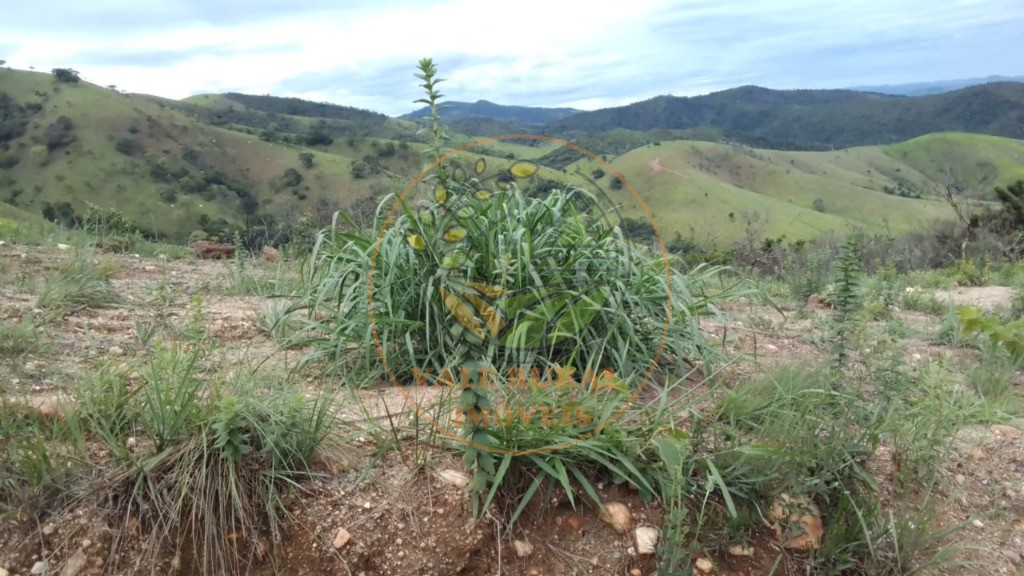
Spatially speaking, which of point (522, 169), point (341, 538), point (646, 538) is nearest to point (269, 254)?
point (522, 169)

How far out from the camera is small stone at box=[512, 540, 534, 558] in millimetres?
1834

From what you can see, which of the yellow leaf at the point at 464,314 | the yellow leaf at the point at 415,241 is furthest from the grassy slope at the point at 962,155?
the yellow leaf at the point at 464,314

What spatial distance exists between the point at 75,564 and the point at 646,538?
163cm

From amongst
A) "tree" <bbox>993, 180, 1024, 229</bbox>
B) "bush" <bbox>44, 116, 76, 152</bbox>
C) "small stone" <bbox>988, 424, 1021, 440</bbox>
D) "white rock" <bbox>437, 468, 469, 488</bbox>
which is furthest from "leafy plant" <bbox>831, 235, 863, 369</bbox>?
"bush" <bbox>44, 116, 76, 152</bbox>

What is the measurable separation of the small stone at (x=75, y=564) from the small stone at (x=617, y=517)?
58.6 inches

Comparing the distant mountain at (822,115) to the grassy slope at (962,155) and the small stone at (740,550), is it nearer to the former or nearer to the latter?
the grassy slope at (962,155)

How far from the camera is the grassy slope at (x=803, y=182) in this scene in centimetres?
5056

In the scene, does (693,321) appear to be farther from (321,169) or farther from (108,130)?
(108,130)

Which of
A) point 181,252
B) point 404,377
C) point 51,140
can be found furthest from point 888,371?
point 51,140

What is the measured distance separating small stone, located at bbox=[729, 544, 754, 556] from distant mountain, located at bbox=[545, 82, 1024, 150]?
9506 centimetres

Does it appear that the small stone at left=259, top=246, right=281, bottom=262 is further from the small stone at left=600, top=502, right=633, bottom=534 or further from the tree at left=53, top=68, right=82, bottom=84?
the tree at left=53, top=68, right=82, bottom=84

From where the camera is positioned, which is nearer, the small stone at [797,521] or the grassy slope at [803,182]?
the small stone at [797,521]

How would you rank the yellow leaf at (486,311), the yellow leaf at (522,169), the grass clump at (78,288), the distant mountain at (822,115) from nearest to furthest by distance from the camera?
the yellow leaf at (486,311) < the yellow leaf at (522,169) < the grass clump at (78,288) < the distant mountain at (822,115)

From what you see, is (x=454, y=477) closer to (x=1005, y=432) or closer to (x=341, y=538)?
(x=341, y=538)
